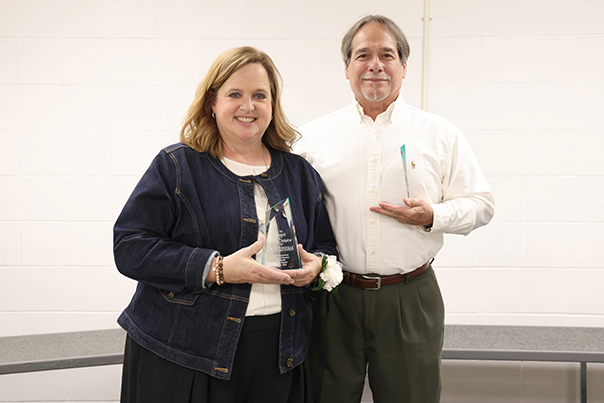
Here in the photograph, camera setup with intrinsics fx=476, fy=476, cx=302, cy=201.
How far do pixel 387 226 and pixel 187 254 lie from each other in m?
0.73

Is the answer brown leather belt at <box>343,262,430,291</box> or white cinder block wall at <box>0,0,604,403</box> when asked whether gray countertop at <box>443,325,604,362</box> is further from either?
brown leather belt at <box>343,262,430,291</box>

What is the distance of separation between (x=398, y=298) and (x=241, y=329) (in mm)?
592

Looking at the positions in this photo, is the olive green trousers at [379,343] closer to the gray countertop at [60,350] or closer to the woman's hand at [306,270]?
the woman's hand at [306,270]

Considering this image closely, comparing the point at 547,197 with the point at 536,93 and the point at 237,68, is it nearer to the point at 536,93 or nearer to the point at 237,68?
the point at 536,93

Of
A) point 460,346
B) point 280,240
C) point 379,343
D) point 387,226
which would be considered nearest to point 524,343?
point 460,346

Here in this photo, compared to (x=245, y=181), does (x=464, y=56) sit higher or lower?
higher

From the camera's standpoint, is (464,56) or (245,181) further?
(464,56)

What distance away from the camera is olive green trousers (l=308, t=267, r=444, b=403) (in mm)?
1666

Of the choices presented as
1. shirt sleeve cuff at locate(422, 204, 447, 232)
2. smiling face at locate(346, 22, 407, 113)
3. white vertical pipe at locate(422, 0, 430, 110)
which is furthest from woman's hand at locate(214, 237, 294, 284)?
white vertical pipe at locate(422, 0, 430, 110)

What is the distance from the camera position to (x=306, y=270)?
1.43 metres

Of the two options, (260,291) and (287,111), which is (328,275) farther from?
(287,111)

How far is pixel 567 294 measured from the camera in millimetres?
2811

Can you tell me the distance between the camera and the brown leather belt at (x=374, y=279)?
1.68 meters

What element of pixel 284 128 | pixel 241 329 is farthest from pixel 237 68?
pixel 241 329
